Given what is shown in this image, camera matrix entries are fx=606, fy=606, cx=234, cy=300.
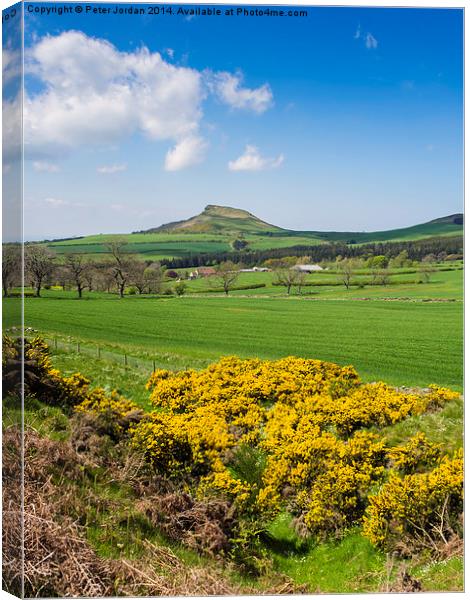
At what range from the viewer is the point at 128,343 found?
6.12 m

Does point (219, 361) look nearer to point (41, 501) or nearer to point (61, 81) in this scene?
point (41, 501)

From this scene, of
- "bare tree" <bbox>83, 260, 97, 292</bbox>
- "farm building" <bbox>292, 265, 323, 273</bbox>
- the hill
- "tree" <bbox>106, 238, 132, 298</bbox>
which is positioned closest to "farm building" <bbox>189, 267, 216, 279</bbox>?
the hill

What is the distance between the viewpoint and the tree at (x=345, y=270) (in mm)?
6391

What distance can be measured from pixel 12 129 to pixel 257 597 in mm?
4828

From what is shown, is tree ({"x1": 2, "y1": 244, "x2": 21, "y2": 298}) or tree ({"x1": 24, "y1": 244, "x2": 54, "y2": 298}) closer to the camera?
tree ({"x1": 2, "y1": 244, "x2": 21, "y2": 298})

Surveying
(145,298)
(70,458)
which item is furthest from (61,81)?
(70,458)

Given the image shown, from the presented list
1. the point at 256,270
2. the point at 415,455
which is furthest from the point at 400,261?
the point at 415,455

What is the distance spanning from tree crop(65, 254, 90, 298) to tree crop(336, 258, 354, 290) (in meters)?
2.61

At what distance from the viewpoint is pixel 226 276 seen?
248 inches

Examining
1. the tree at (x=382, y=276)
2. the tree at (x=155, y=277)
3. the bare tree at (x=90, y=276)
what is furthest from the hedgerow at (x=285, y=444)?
the tree at (x=382, y=276)

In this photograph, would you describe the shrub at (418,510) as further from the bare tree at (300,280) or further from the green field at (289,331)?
the bare tree at (300,280)

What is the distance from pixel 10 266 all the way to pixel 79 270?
0.66 metres

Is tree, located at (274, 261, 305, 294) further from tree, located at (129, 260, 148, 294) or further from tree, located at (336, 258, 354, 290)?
tree, located at (129, 260, 148, 294)

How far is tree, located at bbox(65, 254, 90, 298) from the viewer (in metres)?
5.99
